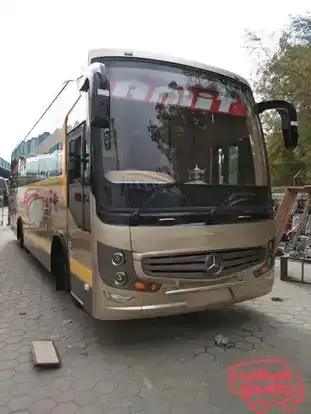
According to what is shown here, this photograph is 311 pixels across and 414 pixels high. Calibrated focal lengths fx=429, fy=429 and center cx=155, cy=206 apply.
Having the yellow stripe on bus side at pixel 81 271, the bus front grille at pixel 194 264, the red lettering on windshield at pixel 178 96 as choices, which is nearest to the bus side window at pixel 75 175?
the yellow stripe on bus side at pixel 81 271

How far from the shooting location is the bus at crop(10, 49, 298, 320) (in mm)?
4031

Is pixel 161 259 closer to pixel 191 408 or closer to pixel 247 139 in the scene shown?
pixel 191 408

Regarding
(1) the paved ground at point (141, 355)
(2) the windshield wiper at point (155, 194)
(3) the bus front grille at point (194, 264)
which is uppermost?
(2) the windshield wiper at point (155, 194)

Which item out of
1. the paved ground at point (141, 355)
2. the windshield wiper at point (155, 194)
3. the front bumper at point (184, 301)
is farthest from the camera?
the front bumper at point (184, 301)

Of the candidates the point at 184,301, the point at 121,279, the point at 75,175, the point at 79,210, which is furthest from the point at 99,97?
the point at 184,301

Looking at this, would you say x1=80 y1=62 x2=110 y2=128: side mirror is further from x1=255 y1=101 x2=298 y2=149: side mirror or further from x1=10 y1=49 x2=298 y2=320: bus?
x1=255 y1=101 x2=298 y2=149: side mirror

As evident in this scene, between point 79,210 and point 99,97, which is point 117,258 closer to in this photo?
point 79,210

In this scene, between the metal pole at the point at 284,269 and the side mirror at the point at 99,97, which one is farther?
the metal pole at the point at 284,269

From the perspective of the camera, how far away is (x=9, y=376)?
3883 mm

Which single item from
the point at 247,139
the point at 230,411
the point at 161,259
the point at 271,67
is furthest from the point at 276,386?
the point at 271,67

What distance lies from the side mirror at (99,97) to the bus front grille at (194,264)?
4.34 feet

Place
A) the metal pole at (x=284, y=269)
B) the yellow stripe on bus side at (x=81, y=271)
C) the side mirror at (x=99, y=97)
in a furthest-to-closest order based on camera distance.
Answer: the metal pole at (x=284, y=269)
the yellow stripe on bus side at (x=81, y=271)
the side mirror at (x=99, y=97)

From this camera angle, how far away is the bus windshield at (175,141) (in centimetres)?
406

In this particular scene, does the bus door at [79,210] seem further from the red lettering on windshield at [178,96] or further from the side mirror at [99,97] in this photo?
the red lettering on windshield at [178,96]
